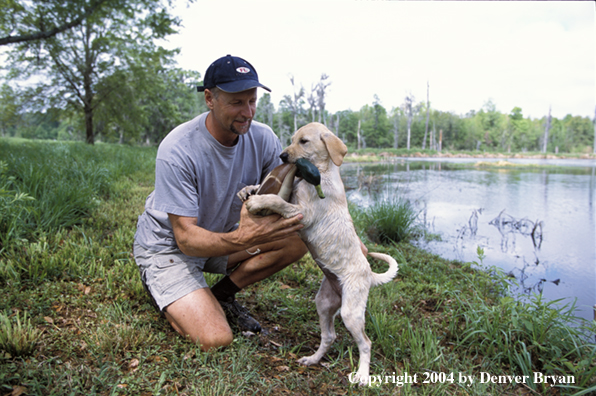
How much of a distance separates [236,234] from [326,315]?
102 centimetres

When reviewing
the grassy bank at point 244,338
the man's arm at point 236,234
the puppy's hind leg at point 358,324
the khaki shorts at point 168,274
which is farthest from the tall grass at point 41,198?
the puppy's hind leg at point 358,324

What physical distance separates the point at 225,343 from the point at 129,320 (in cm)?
92

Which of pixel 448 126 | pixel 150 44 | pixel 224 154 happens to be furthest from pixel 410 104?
pixel 224 154

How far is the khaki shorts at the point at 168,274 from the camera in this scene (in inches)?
120

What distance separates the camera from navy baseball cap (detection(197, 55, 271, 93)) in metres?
2.83

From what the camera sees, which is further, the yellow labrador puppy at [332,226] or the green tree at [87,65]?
the green tree at [87,65]

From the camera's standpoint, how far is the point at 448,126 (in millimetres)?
62031

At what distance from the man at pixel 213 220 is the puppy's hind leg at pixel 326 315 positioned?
0.63 metres

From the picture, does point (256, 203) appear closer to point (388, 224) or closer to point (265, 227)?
point (265, 227)

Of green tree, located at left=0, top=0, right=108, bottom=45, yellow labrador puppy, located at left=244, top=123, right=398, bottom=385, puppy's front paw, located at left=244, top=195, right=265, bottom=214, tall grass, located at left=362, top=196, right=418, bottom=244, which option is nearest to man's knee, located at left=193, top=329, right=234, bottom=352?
yellow labrador puppy, located at left=244, top=123, right=398, bottom=385

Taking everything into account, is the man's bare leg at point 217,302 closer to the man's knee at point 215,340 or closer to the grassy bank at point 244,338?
the man's knee at point 215,340

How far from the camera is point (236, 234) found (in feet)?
8.82

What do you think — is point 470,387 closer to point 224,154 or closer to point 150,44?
point 224,154

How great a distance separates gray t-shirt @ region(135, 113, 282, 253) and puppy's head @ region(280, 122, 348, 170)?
0.88 meters
